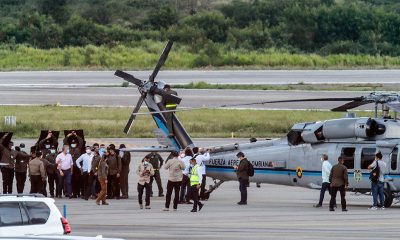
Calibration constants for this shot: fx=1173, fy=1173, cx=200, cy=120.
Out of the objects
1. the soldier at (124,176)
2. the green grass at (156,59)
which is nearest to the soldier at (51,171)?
the soldier at (124,176)

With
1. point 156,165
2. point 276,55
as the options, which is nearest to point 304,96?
point 276,55

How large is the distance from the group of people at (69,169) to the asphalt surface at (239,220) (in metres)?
0.64

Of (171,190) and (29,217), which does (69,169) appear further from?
(29,217)

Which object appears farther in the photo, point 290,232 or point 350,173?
point 350,173

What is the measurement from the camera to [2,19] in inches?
3735

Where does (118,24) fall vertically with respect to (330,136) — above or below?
above

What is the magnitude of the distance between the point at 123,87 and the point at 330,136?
39.7m

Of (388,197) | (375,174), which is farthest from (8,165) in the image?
(388,197)

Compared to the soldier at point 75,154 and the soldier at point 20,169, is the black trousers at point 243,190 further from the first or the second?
the soldier at point 20,169

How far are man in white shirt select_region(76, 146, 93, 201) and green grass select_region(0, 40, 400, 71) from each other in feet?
148

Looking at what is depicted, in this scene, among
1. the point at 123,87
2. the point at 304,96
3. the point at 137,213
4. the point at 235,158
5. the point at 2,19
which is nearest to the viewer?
the point at 137,213

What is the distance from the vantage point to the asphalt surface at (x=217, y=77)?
68.4m

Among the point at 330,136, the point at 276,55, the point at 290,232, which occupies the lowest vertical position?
the point at 290,232

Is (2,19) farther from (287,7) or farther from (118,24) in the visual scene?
(287,7)
